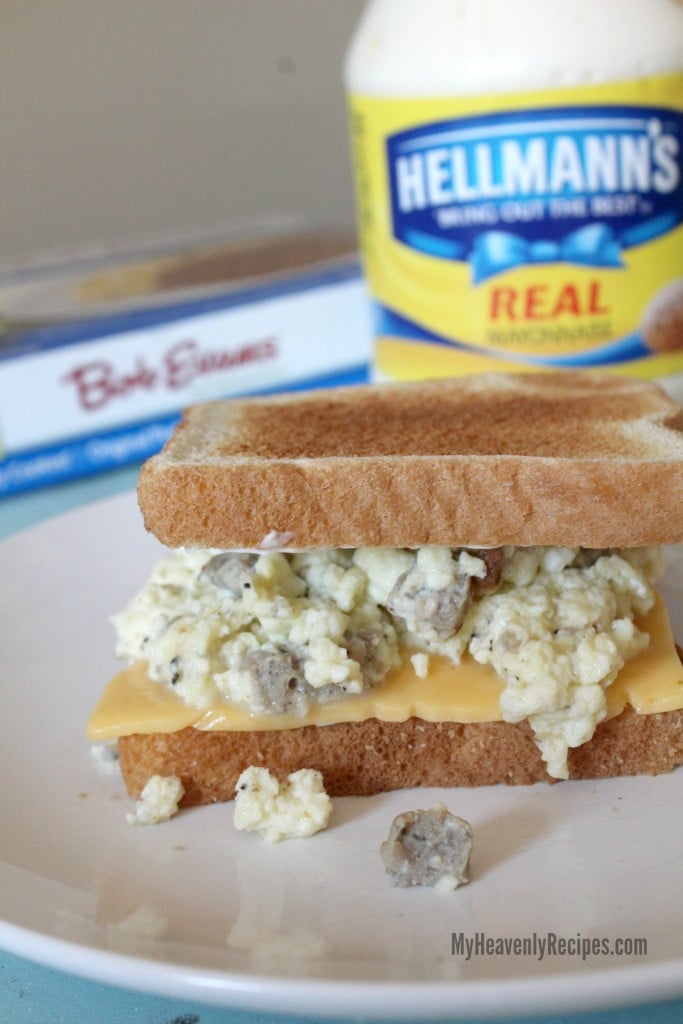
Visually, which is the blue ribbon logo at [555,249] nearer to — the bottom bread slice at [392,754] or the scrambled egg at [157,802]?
the bottom bread slice at [392,754]

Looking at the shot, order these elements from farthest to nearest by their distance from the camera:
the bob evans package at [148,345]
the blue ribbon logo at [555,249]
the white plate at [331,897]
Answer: the bob evans package at [148,345] < the blue ribbon logo at [555,249] < the white plate at [331,897]

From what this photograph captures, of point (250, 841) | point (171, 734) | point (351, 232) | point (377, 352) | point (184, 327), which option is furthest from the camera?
point (351, 232)

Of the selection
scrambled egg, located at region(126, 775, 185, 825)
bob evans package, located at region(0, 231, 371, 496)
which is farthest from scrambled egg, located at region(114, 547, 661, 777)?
bob evans package, located at region(0, 231, 371, 496)

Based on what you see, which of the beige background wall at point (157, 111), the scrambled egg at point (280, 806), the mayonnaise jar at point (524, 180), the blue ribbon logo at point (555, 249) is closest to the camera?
the scrambled egg at point (280, 806)

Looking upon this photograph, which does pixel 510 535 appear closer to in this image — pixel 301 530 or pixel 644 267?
pixel 301 530

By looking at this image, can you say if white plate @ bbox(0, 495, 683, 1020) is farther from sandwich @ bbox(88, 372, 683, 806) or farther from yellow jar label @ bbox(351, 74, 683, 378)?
yellow jar label @ bbox(351, 74, 683, 378)

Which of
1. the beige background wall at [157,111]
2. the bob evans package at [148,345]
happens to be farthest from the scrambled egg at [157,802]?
the beige background wall at [157,111]

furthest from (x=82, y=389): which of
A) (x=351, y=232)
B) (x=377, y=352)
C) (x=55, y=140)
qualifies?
(x=55, y=140)
